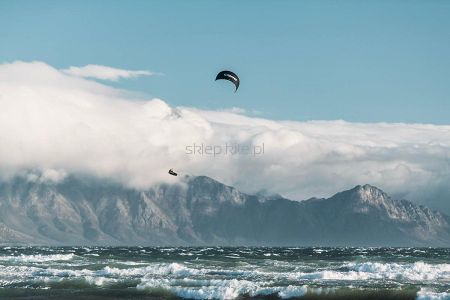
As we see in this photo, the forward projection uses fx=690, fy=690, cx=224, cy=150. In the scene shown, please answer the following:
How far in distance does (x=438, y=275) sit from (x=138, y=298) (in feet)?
126

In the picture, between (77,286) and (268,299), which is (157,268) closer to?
(77,286)

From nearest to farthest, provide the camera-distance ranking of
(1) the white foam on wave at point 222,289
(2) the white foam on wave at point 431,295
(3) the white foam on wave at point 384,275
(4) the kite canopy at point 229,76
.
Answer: (2) the white foam on wave at point 431,295
(1) the white foam on wave at point 222,289
(4) the kite canopy at point 229,76
(3) the white foam on wave at point 384,275

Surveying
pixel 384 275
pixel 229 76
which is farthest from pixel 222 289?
pixel 384 275

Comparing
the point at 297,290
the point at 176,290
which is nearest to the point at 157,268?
the point at 176,290

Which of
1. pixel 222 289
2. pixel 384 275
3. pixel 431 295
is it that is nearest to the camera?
pixel 431 295

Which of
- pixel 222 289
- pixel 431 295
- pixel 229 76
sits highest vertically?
pixel 229 76

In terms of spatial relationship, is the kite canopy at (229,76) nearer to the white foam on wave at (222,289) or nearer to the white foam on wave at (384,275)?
the white foam on wave at (222,289)

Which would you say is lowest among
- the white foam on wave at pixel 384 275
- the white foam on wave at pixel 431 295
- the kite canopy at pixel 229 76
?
the white foam on wave at pixel 431 295

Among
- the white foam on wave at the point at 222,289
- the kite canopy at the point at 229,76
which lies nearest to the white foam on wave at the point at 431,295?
the white foam on wave at the point at 222,289

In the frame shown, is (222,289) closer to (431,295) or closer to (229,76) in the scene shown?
(431,295)

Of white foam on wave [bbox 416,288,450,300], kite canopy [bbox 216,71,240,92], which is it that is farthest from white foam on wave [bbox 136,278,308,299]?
kite canopy [bbox 216,71,240,92]

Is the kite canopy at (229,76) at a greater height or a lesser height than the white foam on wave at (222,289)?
greater

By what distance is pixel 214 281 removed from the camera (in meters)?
71.5

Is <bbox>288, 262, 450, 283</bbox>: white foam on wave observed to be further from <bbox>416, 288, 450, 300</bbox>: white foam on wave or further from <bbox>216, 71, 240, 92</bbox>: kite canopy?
<bbox>216, 71, 240, 92</bbox>: kite canopy
